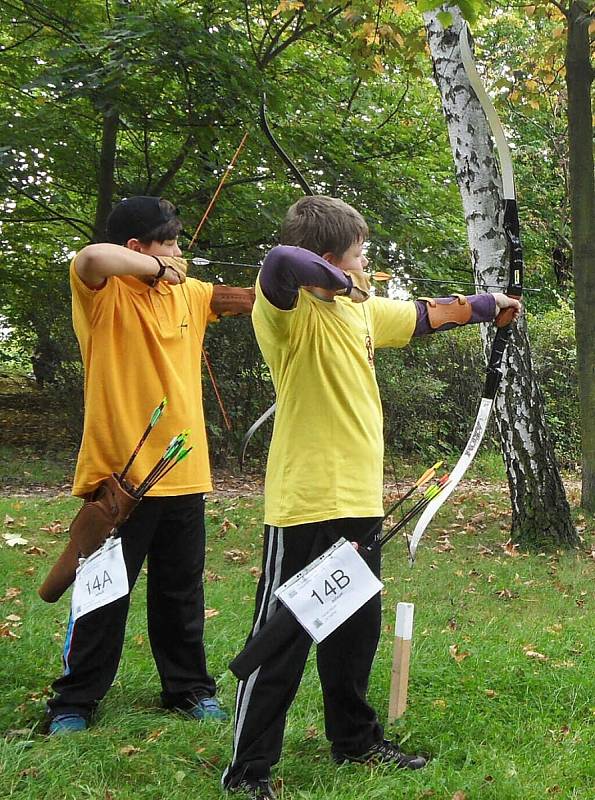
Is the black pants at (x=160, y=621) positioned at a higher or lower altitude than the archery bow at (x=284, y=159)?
lower

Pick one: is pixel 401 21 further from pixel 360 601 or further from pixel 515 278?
pixel 360 601

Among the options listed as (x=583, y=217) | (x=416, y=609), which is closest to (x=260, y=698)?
(x=416, y=609)

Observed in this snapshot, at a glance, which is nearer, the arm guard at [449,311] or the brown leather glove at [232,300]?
the arm guard at [449,311]

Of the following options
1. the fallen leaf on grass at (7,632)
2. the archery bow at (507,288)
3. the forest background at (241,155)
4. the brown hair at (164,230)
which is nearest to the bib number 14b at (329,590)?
the archery bow at (507,288)

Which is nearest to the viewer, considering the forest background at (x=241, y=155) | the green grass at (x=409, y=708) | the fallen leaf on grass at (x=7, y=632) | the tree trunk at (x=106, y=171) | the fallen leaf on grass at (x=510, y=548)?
the green grass at (x=409, y=708)

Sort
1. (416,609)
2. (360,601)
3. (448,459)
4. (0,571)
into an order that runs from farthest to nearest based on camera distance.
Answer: (448,459) → (0,571) → (416,609) → (360,601)

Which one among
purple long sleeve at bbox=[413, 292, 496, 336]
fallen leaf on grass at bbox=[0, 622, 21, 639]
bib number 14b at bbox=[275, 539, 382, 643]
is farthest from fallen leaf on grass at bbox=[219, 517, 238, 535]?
bib number 14b at bbox=[275, 539, 382, 643]

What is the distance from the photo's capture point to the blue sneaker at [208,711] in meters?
2.62

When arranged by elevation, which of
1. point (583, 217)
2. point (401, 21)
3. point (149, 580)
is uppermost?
point (401, 21)

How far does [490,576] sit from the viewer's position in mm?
4844

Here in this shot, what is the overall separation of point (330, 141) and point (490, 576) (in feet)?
14.1

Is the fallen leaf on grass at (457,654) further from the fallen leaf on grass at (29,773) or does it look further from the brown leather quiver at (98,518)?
the fallen leaf on grass at (29,773)

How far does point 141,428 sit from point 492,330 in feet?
10.8

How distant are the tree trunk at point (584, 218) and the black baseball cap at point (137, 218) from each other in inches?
181
